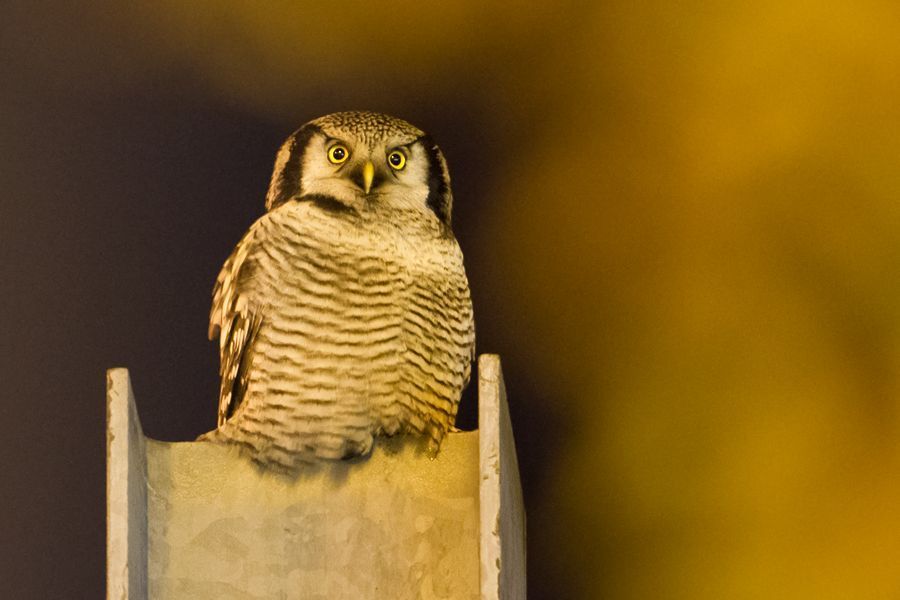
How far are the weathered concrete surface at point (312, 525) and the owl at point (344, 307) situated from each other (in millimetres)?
38

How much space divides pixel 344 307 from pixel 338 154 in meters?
0.26

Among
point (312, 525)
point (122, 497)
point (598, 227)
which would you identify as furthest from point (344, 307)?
point (598, 227)

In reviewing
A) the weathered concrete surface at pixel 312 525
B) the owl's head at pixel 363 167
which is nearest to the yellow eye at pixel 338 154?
the owl's head at pixel 363 167

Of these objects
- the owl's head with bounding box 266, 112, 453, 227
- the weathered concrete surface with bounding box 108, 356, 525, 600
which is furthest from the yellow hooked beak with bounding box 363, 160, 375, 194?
the weathered concrete surface with bounding box 108, 356, 525, 600

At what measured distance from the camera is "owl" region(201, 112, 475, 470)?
1699 mm

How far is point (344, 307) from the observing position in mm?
1714

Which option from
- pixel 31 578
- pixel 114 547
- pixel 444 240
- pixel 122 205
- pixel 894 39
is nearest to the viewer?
pixel 114 547

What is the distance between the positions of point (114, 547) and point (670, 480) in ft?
3.89

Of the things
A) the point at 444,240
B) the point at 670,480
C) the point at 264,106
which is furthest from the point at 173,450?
the point at 670,480

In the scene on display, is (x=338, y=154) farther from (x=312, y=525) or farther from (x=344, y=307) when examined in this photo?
(x=312, y=525)

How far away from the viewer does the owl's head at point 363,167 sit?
72.1 inches

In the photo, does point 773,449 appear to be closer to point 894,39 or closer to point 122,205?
point 894,39

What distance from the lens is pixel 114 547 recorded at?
1.48 m

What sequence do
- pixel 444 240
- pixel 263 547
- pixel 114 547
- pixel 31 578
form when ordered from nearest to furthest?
1. pixel 114 547
2. pixel 263 547
3. pixel 444 240
4. pixel 31 578
